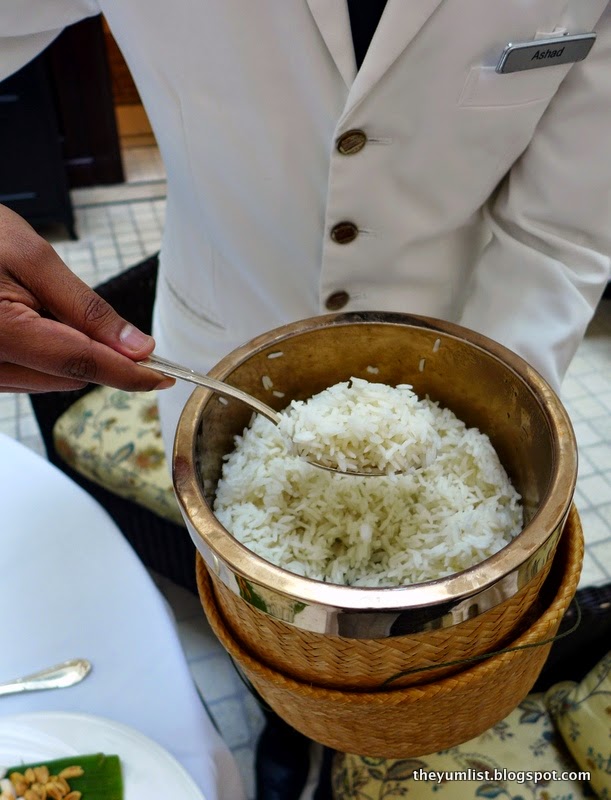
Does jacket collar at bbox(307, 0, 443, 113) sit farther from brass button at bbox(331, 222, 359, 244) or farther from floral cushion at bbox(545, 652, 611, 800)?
floral cushion at bbox(545, 652, 611, 800)

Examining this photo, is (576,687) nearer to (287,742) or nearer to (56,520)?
(287,742)

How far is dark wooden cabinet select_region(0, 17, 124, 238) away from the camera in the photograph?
267cm

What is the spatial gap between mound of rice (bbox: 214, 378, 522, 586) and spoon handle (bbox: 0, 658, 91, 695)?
24 centimetres

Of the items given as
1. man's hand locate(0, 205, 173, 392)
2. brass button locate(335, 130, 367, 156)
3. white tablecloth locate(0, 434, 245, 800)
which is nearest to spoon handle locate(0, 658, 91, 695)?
white tablecloth locate(0, 434, 245, 800)

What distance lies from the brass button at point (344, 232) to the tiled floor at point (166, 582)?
879 millimetres

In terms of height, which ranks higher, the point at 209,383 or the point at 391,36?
the point at 391,36

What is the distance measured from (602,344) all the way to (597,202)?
1478 millimetres

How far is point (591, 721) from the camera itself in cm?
97

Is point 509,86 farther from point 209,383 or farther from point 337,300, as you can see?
point 209,383

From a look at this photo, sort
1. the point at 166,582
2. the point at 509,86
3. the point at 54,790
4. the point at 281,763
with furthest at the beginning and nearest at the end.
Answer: the point at 166,582, the point at 281,763, the point at 509,86, the point at 54,790

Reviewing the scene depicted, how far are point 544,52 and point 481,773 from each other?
974 mm

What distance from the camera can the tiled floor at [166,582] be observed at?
1.46 m

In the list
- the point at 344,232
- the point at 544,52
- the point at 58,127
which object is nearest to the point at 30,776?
the point at 344,232

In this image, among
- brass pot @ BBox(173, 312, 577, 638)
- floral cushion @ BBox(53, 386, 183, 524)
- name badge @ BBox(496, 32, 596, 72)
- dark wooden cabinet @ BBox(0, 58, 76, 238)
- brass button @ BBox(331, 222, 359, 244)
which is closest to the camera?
brass pot @ BBox(173, 312, 577, 638)
